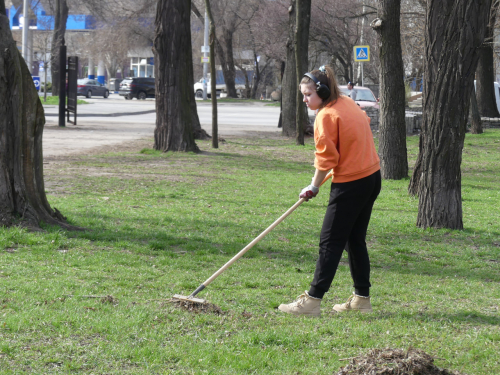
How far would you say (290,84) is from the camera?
19.4 metres

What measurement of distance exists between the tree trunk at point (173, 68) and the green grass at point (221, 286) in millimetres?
4260

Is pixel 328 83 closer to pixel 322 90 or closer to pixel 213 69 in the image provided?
pixel 322 90

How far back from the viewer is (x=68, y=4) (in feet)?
136

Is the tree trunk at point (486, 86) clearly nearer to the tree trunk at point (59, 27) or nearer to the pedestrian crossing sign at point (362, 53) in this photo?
the pedestrian crossing sign at point (362, 53)

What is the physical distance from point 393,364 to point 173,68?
466 inches

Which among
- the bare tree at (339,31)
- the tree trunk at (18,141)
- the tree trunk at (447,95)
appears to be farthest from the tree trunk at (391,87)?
the bare tree at (339,31)

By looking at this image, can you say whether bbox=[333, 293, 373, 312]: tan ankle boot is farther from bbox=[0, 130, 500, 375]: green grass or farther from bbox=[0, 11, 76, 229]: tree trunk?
bbox=[0, 11, 76, 229]: tree trunk

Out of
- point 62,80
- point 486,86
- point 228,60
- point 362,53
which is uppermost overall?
point 228,60

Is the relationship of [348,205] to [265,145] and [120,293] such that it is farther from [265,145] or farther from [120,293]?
[265,145]

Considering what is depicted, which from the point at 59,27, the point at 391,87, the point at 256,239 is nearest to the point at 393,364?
the point at 256,239

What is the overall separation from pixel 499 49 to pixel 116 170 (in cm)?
2039

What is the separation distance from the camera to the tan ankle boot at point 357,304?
468 centimetres

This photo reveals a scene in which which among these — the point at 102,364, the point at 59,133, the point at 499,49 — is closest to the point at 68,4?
the point at 59,133

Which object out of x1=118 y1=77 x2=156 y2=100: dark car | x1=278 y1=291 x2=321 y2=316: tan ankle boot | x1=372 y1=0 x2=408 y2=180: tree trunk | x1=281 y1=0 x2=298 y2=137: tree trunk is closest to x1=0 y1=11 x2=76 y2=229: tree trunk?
x1=278 y1=291 x2=321 y2=316: tan ankle boot
